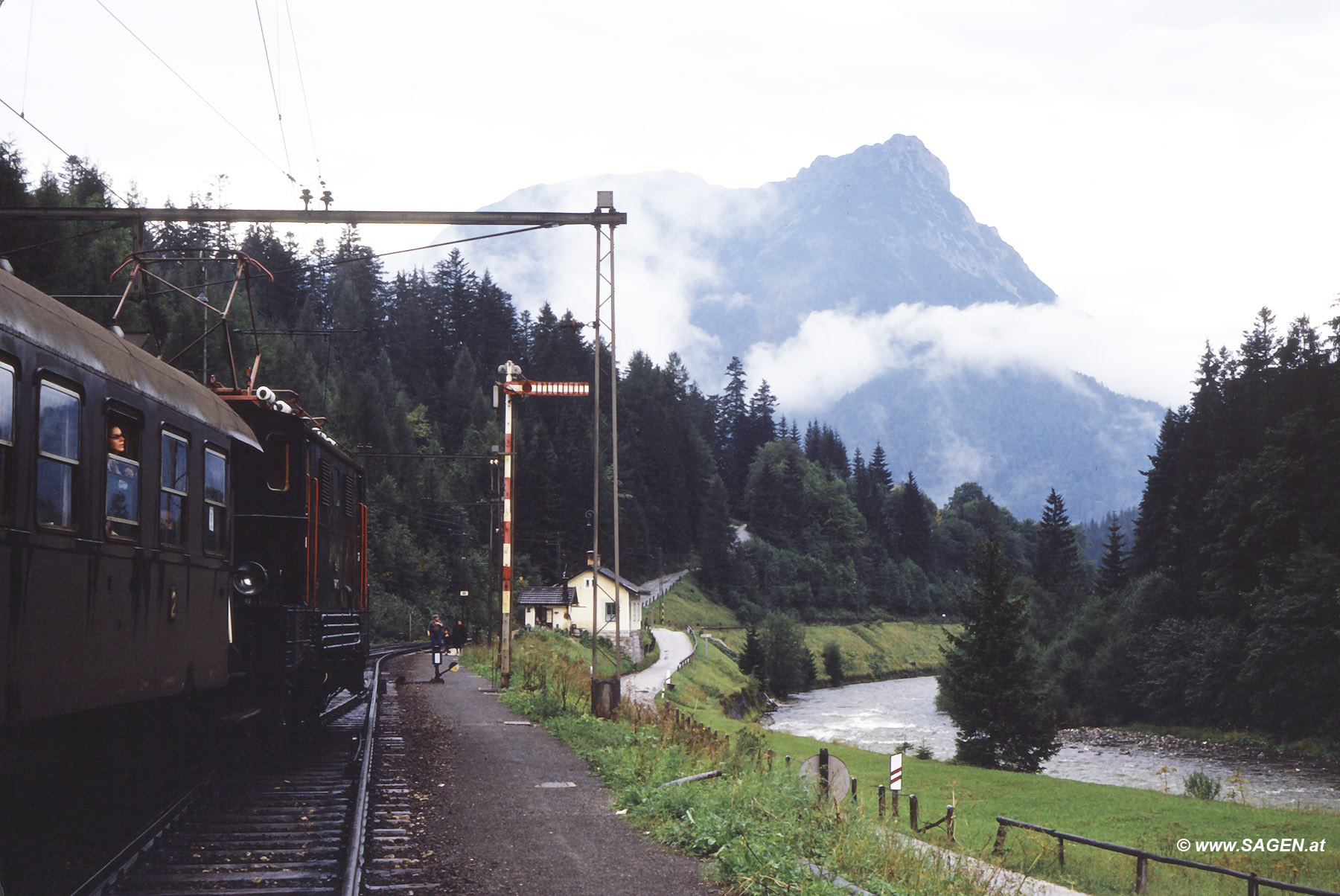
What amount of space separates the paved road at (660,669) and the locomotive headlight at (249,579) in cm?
2207

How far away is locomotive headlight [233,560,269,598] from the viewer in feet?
41.9

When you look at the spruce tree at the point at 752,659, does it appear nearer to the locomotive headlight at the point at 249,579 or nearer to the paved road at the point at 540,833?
the paved road at the point at 540,833

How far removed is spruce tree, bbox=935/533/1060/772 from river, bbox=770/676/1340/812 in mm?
1776

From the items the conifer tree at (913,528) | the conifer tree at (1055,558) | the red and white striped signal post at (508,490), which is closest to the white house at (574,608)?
the conifer tree at (1055,558)

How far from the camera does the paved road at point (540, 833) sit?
350 inches

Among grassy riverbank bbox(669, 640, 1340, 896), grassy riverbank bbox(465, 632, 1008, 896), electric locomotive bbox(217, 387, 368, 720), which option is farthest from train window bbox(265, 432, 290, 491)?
grassy riverbank bbox(669, 640, 1340, 896)

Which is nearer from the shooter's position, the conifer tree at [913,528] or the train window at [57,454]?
the train window at [57,454]

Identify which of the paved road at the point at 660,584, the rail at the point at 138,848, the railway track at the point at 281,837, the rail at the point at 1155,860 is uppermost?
the rail at the point at 138,848

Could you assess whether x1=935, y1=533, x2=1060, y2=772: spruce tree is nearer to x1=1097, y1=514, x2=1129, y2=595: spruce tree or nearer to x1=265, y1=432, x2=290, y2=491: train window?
x1=1097, y1=514, x2=1129, y2=595: spruce tree

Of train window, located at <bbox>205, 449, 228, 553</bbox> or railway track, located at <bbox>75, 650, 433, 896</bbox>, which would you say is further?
train window, located at <bbox>205, 449, 228, 553</bbox>

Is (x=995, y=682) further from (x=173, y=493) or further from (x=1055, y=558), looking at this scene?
(x=1055, y=558)

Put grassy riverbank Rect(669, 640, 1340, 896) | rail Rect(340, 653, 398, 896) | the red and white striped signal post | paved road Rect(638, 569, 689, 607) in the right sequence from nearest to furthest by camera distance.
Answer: rail Rect(340, 653, 398, 896) < grassy riverbank Rect(669, 640, 1340, 896) < the red and white striped signal post < paved road Rect(638, 569, 689, 607)

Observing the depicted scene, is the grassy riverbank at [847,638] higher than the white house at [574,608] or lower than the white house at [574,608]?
lower

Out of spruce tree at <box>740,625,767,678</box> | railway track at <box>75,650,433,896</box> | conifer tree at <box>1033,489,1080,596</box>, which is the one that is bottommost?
spruce tree at <box>740,625,767,678</box>
